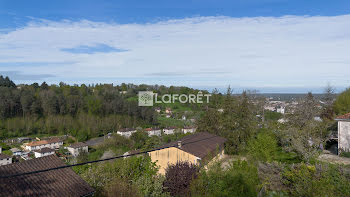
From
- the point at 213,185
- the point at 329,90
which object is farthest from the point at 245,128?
the point at 329,90

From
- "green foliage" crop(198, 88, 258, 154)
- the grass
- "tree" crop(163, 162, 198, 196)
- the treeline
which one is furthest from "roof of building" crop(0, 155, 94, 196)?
the treeline

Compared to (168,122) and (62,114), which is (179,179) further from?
(168,122)

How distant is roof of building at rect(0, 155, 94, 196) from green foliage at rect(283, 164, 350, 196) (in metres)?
5.60

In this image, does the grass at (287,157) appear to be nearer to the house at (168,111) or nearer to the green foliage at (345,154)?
the green foliage at (345,154)

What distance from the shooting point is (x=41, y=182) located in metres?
6.27

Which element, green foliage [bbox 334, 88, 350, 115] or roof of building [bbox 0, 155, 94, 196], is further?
green foliage [bbox 334, 88, 350, 115]

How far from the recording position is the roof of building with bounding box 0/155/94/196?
5.79 meters

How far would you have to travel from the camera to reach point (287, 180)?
716 centimetres

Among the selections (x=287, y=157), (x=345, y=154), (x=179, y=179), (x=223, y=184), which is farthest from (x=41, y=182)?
(x=345, y=154)

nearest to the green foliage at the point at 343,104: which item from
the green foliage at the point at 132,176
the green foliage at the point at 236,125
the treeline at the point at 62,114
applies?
the green foliage at the point at 236,125

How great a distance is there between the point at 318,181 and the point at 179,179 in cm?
325

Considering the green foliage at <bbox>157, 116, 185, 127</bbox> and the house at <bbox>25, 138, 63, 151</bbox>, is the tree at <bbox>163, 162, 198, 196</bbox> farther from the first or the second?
the green foliage at <bbox>157, 116, 185, 127</bbox>

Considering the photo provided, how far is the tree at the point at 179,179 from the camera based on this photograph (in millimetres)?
6183

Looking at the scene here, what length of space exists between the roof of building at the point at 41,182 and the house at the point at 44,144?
135 feet
